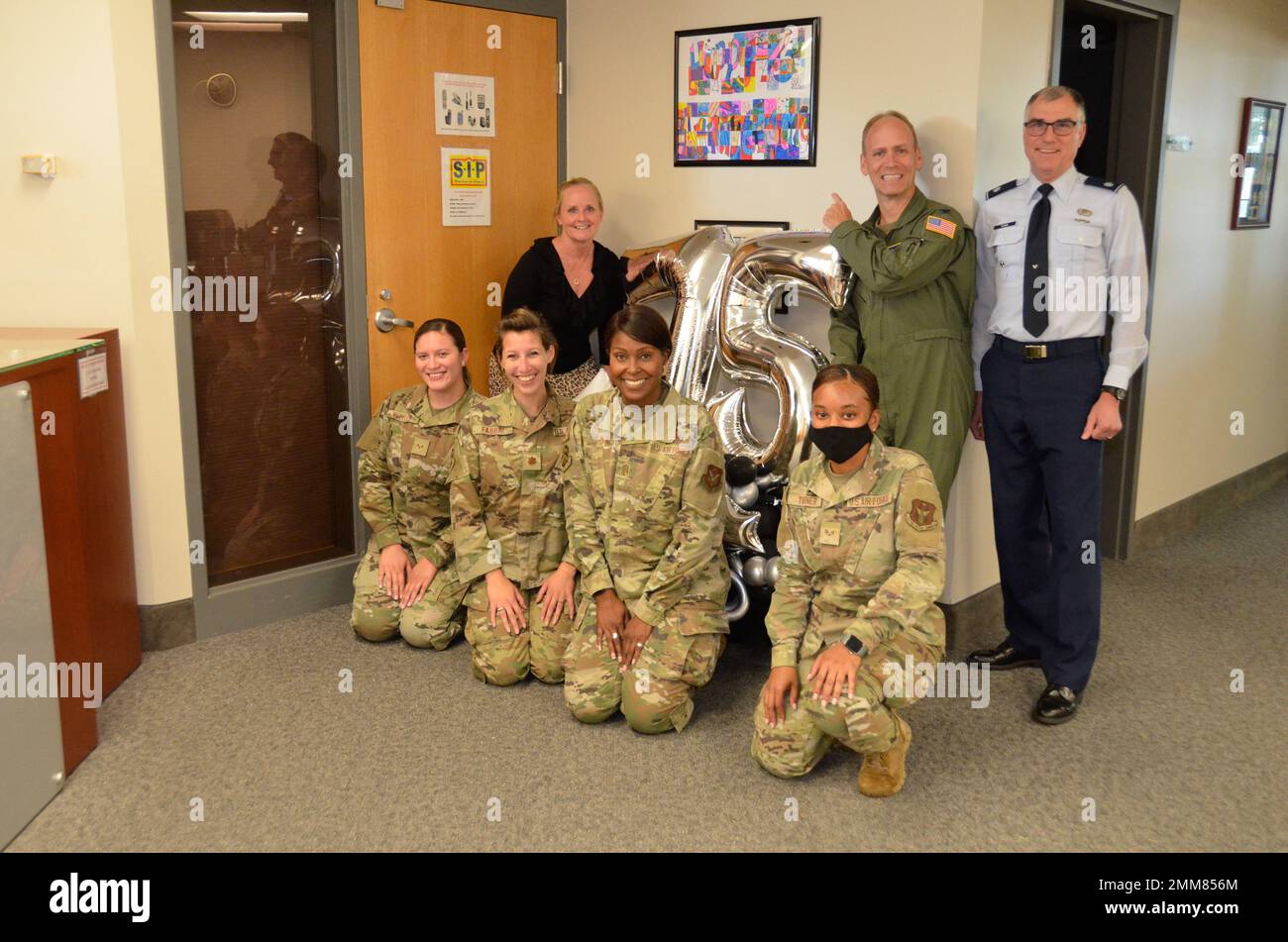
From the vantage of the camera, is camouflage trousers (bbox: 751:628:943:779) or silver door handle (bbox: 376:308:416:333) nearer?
camouflage trousers (bbox: 751:628:943:779)

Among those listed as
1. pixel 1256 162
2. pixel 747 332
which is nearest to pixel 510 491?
pixel 747 332

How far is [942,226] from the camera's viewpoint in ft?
10.3

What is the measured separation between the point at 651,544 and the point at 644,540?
0.07ft

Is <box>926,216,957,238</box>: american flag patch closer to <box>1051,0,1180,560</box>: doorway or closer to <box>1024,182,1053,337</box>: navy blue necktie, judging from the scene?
<box>1024,182,1053,337</box>: navy blue necktie

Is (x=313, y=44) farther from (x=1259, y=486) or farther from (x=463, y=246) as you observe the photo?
(x=1259, y=486)

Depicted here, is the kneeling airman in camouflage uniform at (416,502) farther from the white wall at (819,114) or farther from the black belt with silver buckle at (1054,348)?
the black belt with silver buckle at (1054,348)

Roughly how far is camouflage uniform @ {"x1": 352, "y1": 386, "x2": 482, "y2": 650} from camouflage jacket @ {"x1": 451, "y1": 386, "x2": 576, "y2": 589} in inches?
7.5

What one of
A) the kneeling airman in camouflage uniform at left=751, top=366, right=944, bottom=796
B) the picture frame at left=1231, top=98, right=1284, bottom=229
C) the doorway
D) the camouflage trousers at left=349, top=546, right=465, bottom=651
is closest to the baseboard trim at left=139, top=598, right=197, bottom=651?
the camouflage trousers at left=349, top=546, right=465, bottom=651

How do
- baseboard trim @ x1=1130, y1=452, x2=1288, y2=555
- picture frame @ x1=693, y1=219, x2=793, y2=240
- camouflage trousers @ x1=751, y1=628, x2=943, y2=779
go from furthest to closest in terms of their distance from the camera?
baseboard trim @ x1=1130, y1=452, x2=1288, y2=555 < picture frame @ x1=693, y1=219, x2=793, y2=240 < camouflage trousers @ x1=751, y1=628, x2=943, y2=779

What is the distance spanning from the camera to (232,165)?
3609 millimetres

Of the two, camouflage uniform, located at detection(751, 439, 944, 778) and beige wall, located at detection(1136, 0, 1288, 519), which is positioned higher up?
beige wall, located at detection(1136, 0, 1288, 519)

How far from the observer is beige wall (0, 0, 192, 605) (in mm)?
3193

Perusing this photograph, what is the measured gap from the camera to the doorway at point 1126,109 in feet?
13.8

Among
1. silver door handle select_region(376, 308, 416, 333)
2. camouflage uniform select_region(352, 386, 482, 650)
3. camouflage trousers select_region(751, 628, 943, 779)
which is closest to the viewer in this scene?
camouflage trousers select_region(751, 628, 943, 779)
